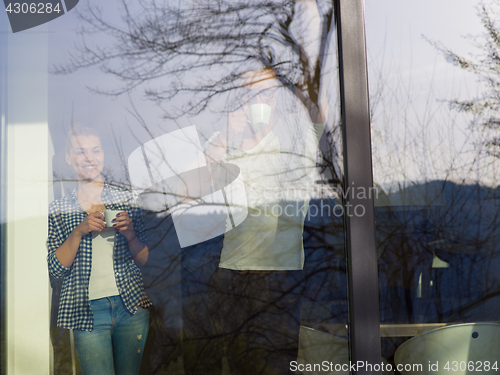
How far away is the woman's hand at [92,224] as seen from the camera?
1.40 metres

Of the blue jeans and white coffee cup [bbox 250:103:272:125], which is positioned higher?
white coffee cup [bbox 250:103:272:125]

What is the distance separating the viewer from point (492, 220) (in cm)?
159

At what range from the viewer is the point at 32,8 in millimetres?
1441

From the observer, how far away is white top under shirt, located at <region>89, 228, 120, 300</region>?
4.61ft

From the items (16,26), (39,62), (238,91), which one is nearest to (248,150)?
(238,91)

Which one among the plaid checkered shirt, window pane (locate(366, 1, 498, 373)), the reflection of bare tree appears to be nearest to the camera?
the plaid checkered shirt

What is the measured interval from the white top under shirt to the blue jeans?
0.10 feet

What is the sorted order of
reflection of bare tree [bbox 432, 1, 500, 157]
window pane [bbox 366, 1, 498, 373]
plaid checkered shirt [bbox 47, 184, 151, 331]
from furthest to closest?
reflection of bare tree [bbox 432, 1, 500, 157] < window pane [bbox 366, 1, 498, 373] < plaid checkered shirt [bbox 47, 184, 151, 331]

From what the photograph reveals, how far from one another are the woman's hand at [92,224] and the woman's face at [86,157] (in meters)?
0.14

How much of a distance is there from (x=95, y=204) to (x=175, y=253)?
0.35 m
